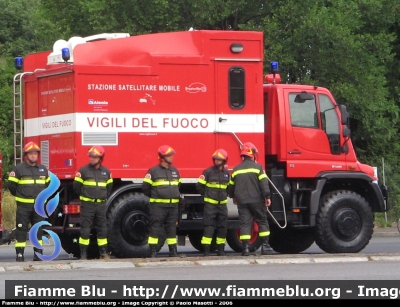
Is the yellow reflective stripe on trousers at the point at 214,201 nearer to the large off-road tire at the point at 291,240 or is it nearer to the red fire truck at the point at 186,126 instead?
the red fire truck at the point at 186,126

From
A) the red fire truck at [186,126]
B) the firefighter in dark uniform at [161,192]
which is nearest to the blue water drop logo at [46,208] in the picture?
the red fire truck at [186,126]

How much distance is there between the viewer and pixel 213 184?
15.5 metres

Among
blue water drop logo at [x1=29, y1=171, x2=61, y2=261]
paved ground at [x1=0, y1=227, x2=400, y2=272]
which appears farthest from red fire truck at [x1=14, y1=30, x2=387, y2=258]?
paved ground at [x1=0, y1=227, x2=400, y2=272]

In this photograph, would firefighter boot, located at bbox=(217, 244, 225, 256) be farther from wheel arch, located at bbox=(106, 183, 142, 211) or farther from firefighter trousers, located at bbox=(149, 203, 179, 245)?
wheel arch, located at bbox=(106, 183, 142, 211)

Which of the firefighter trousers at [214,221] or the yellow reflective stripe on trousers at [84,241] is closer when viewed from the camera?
the yellow reflective stripe on trousers at [84,241]


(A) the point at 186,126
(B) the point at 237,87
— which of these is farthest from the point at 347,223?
(A) the point at 186,126

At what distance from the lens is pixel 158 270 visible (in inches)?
533

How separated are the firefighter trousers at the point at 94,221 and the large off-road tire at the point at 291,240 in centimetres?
393

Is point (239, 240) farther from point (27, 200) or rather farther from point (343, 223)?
point (27, 200)

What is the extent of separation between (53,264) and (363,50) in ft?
54.5

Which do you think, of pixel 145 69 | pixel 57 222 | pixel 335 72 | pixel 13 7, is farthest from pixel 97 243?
pixel 13 7

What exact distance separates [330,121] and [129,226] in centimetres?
395

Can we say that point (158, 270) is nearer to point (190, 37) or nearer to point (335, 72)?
point (190, 37)

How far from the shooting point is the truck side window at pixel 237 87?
1614 cm
